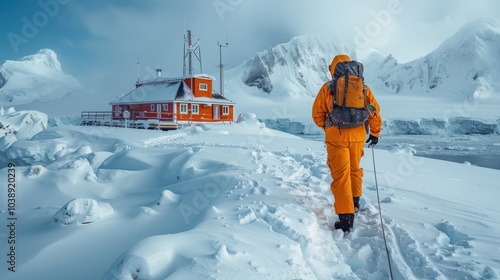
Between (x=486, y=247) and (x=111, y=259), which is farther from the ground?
(x=486, y=247)

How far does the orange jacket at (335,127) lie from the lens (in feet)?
11.6

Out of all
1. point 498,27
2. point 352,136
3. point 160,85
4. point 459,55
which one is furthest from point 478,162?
point 498,27

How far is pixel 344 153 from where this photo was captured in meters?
3.51

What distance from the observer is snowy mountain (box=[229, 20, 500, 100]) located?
435ft

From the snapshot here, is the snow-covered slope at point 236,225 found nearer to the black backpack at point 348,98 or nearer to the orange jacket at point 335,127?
the orange jacket at point 335,127

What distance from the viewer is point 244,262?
218cm

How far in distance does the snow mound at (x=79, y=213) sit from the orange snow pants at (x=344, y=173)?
2.72 m

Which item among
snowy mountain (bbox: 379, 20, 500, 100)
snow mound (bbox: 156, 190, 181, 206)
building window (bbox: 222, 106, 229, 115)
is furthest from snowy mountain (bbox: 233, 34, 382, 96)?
snow mound (bbox: 156, 190, 181, 206)

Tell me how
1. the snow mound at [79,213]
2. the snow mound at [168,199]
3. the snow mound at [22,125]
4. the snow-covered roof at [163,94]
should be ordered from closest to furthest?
the snow mound at [79,213]
the snow mound at [168,199]
the snow mound at [22,125]
the snow-covered roof at [163,94]

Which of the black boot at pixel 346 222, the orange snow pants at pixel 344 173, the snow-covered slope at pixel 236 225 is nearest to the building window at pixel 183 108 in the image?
the snow-covered slope at pixel 236 225

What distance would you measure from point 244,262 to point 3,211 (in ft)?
13.6

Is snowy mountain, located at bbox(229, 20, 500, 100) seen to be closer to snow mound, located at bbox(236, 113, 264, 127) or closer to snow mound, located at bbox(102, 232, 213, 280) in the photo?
snow mound, located at bbox(236, 113, 264, 127)

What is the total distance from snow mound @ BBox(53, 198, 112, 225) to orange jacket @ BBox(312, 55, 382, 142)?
2793 mm

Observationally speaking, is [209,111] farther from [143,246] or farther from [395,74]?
[395,74]
